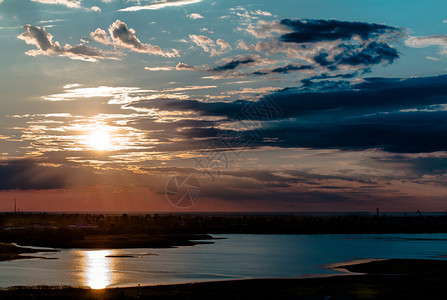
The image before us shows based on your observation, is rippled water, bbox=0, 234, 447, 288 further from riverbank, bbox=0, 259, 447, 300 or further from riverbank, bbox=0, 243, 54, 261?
riverbank, bbox=0, 259, 447, 300

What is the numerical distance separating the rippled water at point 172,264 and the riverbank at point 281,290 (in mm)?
5876

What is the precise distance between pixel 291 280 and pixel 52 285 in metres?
22.0

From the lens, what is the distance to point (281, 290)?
43.3 m

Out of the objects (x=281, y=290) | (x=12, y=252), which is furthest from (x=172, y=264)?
(x=12, y=252)

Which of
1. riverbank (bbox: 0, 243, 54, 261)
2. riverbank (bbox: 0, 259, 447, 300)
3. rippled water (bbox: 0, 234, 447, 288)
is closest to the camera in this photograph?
riverbank (bbox: 0, 259, 447, 300)

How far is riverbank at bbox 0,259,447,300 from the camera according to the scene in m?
39.4

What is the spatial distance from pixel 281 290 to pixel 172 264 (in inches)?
1012

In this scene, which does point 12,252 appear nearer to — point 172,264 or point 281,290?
point 172,264

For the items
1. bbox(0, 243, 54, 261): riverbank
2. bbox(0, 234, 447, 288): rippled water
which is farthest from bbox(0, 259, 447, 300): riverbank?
bbox(0, 243, 54, 261): riverbank

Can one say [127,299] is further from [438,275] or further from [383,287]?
[438,275]

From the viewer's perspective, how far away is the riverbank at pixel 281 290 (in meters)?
39.4

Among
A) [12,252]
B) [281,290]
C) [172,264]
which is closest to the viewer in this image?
[281,290]

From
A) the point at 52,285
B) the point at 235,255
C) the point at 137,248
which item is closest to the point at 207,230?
the point at 137,248

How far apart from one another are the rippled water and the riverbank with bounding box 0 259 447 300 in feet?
19.3
